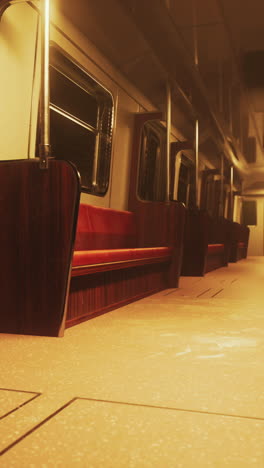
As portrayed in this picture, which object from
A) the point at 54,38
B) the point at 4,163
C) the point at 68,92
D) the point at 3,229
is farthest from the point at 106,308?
the point at 54,38

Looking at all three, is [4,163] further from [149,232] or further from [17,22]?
[149,232]

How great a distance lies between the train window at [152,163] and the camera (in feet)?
17.1

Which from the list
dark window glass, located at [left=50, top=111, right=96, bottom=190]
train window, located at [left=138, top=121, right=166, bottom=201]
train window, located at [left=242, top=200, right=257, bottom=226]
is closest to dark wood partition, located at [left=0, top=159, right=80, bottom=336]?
dark window glass, located at [left=50, top=111, right=96, bottom=190]

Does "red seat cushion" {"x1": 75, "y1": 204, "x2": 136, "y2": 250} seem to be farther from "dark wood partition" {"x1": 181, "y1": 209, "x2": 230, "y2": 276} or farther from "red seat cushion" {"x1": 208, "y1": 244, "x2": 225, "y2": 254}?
"red seat cushion" {"x1": 208, "y1": 244, "x2": 225, "y2": 254}

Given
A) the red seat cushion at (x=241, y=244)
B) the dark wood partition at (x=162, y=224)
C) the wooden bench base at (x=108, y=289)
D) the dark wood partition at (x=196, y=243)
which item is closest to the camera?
the wooden bench base at (x=108, y=289)

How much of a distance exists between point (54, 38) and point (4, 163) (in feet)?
4.81

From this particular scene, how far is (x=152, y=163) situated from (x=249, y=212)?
10004 millimetres

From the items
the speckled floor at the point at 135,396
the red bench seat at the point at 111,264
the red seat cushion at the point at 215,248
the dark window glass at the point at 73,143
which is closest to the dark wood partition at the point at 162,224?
the red bench seat at the point at 111,264

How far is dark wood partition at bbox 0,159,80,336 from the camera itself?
230 cm

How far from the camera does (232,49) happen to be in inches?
225

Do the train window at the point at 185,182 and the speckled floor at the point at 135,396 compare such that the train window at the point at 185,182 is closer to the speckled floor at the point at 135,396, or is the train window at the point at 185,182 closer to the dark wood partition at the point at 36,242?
the speckled floor at the point at 135,396

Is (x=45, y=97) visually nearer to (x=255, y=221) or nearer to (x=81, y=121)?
(x=81, y=121)

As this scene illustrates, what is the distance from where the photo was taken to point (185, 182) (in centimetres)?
760

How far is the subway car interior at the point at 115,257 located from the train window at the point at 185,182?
60 cm
